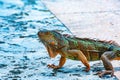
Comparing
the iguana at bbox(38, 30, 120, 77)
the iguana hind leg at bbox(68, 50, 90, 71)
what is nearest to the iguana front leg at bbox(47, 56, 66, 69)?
the iguana at bbox(38, 30, 120, 77)

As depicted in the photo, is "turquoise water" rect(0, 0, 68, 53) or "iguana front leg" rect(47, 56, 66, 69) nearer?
"iguana front leg" rect(47, 56, 66, 69)

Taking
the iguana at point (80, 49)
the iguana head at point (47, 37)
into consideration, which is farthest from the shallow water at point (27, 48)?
the iguana head at point (47, 37)

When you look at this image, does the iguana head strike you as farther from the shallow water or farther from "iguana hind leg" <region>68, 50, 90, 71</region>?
the shallow water

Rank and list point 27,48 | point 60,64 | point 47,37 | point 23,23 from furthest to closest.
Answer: point 23,23, point 27,48, point 60,64, point 47,37

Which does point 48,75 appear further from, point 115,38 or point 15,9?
point 15,9

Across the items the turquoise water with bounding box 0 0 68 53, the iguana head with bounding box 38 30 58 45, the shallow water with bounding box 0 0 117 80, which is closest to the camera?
the iguana head with bounding box 38 30 58 45

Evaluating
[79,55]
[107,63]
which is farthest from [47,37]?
[107,63]

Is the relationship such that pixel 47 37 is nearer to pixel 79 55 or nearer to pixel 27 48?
pixel 79 55

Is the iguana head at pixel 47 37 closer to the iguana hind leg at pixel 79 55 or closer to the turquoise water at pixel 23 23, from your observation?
the iguana hind leg at pixel 79 55
